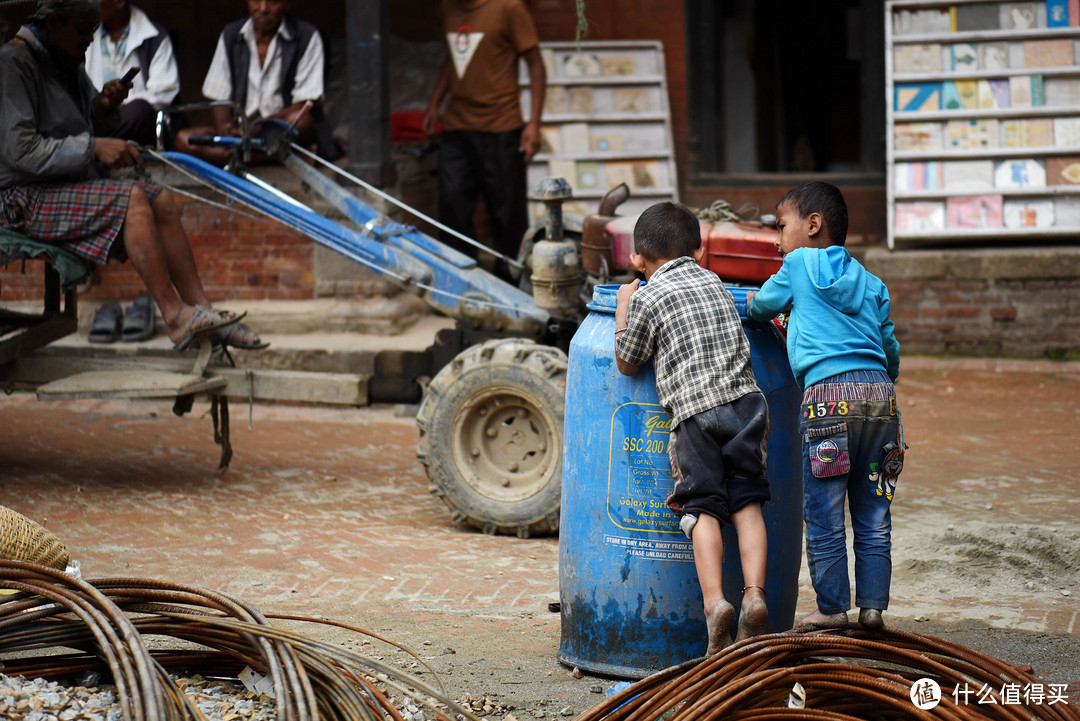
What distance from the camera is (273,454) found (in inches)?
289

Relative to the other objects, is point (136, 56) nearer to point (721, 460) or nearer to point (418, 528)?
point (418, 528)

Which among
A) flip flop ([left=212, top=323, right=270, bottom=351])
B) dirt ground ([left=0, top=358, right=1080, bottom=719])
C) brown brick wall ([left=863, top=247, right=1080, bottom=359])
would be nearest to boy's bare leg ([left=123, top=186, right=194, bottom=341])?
flip flop ([left=212, top=323, right=270, bottom=351])

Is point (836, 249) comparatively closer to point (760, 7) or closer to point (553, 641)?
point (553, 641)

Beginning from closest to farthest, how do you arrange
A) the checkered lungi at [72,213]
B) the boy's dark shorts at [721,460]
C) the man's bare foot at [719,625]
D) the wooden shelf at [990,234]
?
the man's bare foot at [719,625], the boy's dark shorts at [721,460], the checkered lungi at [72,213], the wooden shelf at [990,234]

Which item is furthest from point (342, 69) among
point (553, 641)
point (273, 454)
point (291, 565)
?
point (553, 641)

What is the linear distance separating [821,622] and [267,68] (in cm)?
677

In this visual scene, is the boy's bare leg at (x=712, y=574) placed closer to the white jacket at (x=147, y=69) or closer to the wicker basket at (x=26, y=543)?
the wicker basket at (x=26, y=543)

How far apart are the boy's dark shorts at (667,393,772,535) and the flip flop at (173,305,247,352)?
10.5 feet

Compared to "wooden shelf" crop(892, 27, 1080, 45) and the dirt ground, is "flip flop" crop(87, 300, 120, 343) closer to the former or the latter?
the dirt ground

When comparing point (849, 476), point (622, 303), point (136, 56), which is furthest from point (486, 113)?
point (849, 476)

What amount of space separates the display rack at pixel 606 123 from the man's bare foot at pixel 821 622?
6260 mm

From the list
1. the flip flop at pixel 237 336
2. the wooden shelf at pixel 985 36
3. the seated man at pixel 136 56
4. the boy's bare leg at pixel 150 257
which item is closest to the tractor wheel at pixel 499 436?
the flip flop at pixel 237 336

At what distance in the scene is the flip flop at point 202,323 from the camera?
6.23 meters

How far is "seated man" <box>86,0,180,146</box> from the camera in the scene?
9.26 m
